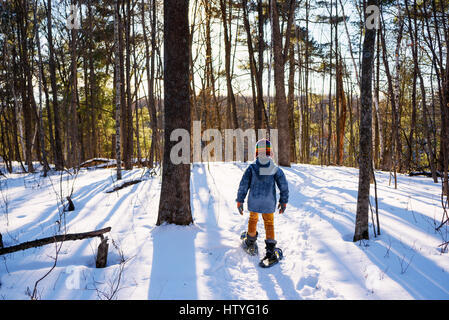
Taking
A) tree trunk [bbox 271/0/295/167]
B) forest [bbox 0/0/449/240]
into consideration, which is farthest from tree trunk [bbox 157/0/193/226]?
tree trunk [bbox 271/0/295/167]

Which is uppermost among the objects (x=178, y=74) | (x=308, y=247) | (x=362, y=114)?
(x=178, y=74)

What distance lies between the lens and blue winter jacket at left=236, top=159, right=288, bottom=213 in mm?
3912

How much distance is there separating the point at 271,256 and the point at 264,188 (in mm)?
983

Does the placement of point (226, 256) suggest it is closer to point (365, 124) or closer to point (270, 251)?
point (270, 251)

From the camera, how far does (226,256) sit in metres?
3.74

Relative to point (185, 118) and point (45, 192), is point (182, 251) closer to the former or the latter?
point (185, 118)

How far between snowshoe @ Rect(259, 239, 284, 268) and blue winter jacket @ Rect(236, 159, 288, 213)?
49 cm

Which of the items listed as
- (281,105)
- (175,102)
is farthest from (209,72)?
(175,102)

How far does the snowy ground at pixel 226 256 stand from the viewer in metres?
2.75

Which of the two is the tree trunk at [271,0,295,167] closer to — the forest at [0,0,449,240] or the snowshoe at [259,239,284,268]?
the forest at [0,0,449,240]

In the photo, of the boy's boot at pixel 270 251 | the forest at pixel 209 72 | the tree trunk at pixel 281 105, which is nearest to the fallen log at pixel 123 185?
the forest at pixel 209 72
